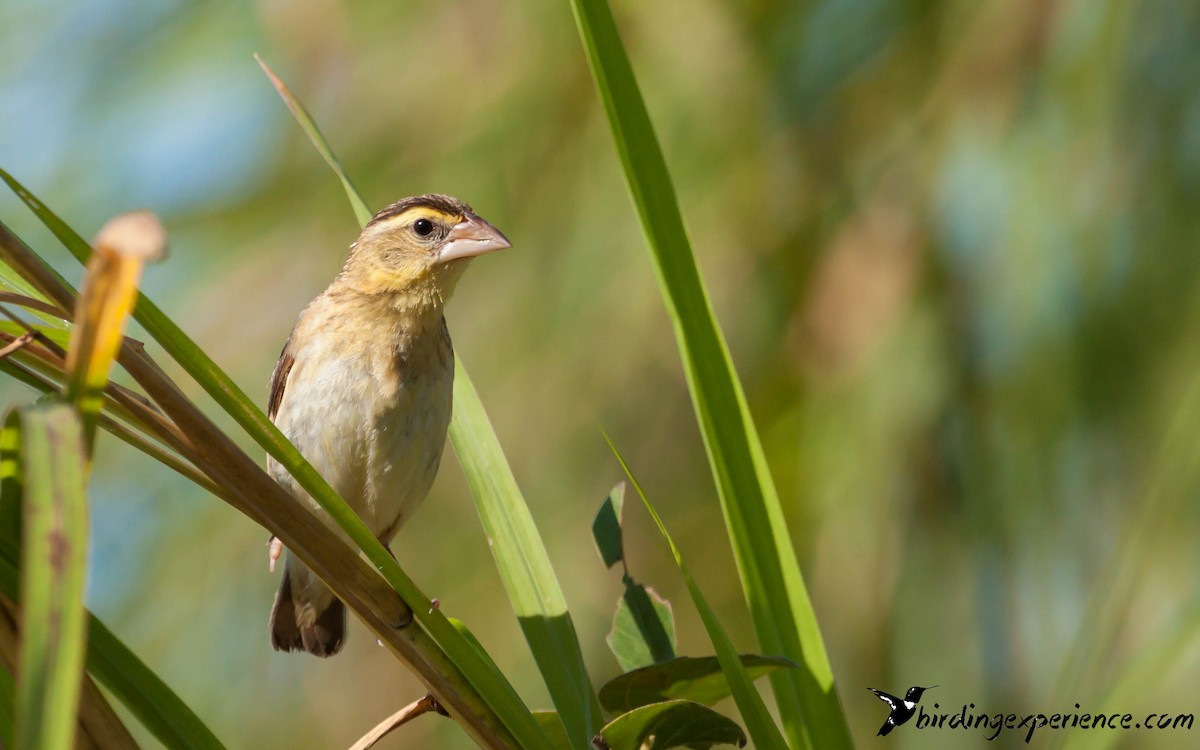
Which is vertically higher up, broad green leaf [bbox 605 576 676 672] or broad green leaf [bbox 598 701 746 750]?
broad green leaf [bbox 605 576 676 672]

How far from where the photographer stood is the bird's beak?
7.48ft

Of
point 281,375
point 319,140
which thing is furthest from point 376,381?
point 319,140

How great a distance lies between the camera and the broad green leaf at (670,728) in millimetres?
1259

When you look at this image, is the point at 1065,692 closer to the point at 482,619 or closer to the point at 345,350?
the point at 482,619

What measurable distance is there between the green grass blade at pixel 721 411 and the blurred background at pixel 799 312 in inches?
14.1

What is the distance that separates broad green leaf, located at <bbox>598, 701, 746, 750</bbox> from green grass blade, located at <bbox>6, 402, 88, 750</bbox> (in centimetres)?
70

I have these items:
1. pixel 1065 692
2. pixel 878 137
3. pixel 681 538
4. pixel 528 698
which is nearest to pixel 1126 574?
pixel 1065 692

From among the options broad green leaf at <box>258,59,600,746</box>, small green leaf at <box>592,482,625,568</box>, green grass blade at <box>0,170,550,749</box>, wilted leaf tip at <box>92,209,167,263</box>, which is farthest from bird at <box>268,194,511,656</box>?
wilted leaf tip at <box>92,209,167,263</box>

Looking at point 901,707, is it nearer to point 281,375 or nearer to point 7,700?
point 7,700

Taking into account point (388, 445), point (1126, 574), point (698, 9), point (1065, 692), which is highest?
point (698, 9)

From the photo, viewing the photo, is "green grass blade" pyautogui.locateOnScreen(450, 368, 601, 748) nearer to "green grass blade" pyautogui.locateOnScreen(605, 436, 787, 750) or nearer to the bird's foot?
"green grass blade" pyautogui.locateOnScreen(605, 436, 787, 750)

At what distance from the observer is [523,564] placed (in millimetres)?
1486

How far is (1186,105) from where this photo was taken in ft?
6.19

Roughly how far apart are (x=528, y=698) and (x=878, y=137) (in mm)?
1189
